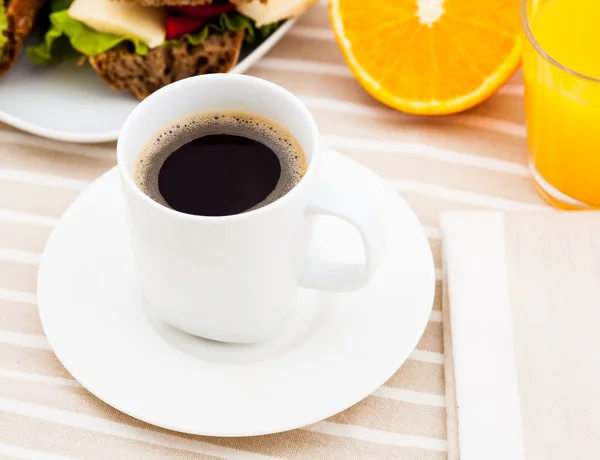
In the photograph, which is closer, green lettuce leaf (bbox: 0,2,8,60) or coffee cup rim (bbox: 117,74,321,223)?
coffee cup rim (bbox: 117,74,321,223)

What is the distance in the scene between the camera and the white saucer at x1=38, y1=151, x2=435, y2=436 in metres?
0.83

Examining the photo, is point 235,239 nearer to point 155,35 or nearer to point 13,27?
point 155,35

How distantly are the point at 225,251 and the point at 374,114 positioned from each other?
610mm

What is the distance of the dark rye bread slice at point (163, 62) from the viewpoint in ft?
4.03

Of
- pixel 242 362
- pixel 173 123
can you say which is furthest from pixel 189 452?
pixel 173 123

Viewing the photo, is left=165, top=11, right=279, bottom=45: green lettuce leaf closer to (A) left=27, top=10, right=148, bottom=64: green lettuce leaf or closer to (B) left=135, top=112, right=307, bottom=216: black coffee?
(A) left=27, top=10, right=148, bottom=64: green lettuce leaf

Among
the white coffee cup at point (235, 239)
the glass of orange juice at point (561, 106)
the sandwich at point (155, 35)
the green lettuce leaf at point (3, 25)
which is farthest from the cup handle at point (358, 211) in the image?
the green lettuce leaf at point (3, 25)

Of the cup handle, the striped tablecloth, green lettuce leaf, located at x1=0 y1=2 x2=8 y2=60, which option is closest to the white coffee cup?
the cup handle

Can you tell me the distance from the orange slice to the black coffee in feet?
1.26

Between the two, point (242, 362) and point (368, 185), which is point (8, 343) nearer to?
point (242, 362)

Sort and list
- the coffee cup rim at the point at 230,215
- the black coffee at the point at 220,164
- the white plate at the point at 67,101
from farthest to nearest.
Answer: the white plate at the point at 67,101 → the black coffee at the point at 220,164 → the coffee cup rim at the point at 230,215

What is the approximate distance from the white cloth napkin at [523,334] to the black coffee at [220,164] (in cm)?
28

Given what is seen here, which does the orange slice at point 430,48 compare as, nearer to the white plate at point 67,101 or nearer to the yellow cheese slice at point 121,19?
the white plate at point 67,101

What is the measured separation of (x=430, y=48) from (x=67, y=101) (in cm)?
59
